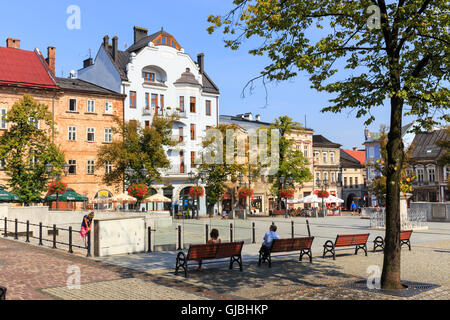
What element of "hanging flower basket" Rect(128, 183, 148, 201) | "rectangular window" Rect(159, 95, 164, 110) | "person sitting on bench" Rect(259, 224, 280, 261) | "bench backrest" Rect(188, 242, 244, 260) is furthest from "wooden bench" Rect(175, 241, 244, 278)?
"rectangular window" Rect(159, 95, 164, 110)

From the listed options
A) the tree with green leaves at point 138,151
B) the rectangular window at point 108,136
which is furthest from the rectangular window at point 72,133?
the tree with green leaves at point 138,151

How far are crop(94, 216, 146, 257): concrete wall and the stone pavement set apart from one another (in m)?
0.88

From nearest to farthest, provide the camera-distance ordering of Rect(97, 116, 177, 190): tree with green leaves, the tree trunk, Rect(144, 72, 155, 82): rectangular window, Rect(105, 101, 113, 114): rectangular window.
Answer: the tree trunk, Rect(97, 116, 177, 190): tree with green leaves, Rect(105, 101, 113, 114): rectangular window, Rect(144, 72, 155, 82): rectangular window

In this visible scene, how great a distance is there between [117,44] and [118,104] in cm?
694

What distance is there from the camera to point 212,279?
11750 mm

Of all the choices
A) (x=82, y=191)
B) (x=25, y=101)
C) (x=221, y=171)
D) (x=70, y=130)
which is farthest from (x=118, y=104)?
(x=25, y=101)

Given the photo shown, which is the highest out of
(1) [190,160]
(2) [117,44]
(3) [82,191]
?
(2) [117,44]

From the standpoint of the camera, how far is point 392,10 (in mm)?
10422

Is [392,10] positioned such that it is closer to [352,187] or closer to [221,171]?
[221,171]

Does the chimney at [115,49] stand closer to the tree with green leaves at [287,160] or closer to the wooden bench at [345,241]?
the tree with green leaves at [287,160]

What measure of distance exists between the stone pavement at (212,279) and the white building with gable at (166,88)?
32.0m

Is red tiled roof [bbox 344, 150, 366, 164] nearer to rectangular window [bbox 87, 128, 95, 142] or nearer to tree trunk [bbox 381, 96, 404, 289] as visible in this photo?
rectangular window [bbox 87, 128, 95, 142]

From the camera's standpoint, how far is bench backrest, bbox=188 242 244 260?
1235 centimetres

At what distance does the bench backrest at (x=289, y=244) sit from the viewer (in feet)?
45.6
